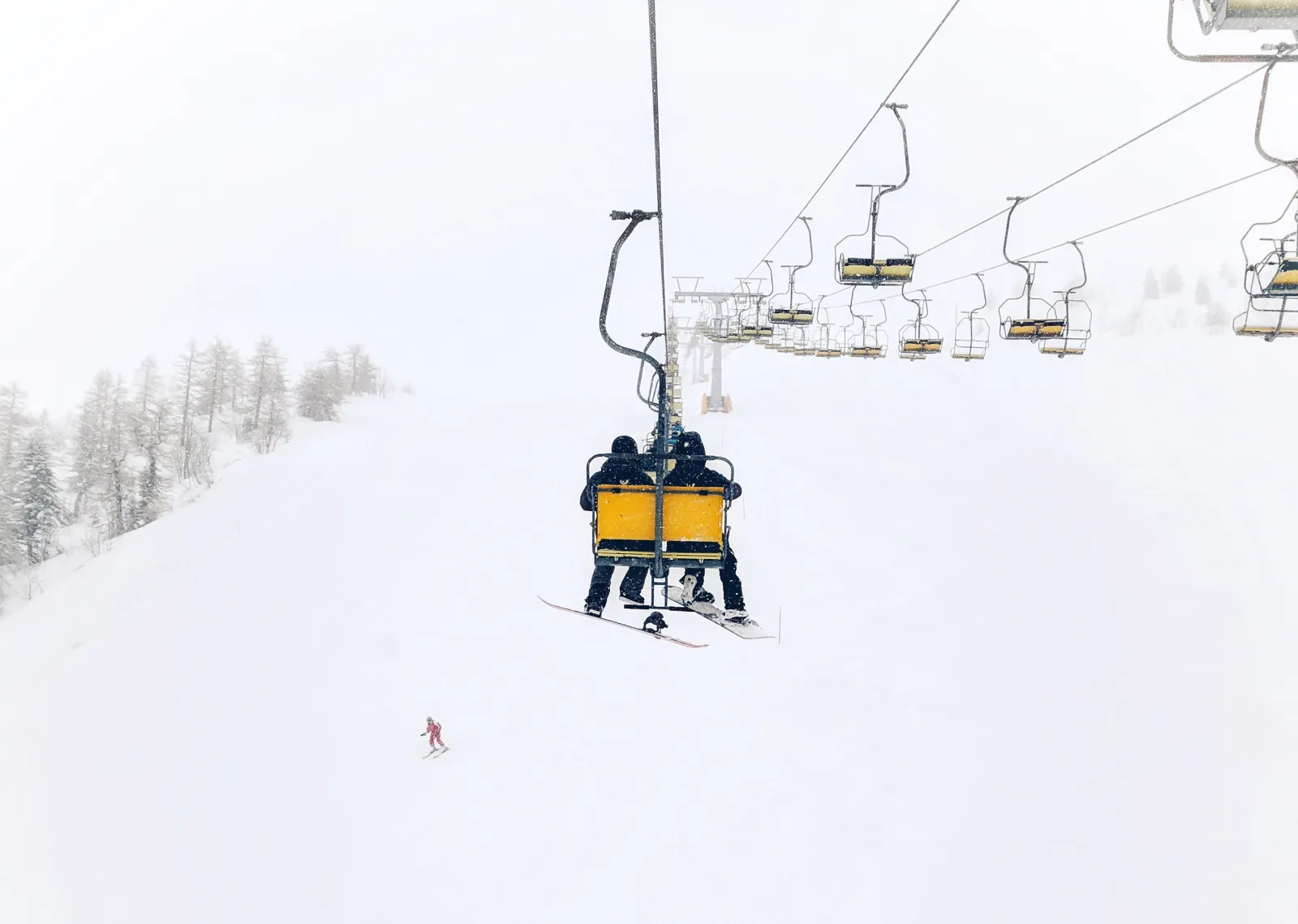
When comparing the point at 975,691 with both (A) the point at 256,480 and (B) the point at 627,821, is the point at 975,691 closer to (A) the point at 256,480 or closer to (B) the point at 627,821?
(B) the point at 627,821

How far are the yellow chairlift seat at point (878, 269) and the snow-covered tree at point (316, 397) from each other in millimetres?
58113

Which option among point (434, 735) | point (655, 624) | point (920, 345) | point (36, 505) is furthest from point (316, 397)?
point (655, 624)

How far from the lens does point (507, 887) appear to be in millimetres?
14625

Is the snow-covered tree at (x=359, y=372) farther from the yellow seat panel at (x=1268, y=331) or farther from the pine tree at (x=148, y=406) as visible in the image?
the yellow seat panel at (x=1268, y=331)

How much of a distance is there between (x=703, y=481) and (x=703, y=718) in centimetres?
1307

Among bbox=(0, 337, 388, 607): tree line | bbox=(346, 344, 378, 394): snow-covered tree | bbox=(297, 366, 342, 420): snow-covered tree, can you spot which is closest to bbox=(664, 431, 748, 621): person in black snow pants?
bbox=(0, 337, 388, 607): tree line

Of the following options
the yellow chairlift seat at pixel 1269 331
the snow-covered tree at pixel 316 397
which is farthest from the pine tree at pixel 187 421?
the yellow chairlift seat at pixel 1269 331

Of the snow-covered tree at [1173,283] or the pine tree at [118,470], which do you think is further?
the snow-covered tree at [1173,283]

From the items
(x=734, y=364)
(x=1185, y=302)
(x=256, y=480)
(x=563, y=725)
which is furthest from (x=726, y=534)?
(x=1185, y=302)

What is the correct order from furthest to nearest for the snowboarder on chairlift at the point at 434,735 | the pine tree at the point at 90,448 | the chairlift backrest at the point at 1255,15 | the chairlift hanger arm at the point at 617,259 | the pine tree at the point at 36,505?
the pine tree at the point at 90,448
the pine tree at the point at 36,505
the snowboarder on chairlift at the point at 434,735
the chairlift hanger arm at the point at 617,259
the chairlift backrest at the point at 1255,15

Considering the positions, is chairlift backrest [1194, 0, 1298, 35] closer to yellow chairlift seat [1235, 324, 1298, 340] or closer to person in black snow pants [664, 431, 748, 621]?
person in black snow pants [664, 431, 748, 621]

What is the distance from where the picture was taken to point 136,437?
4916 centimetres

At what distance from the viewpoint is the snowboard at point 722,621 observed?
8055mm

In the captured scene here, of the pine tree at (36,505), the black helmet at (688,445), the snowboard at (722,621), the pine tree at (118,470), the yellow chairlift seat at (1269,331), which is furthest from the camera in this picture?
the pine tree at (118,470)
